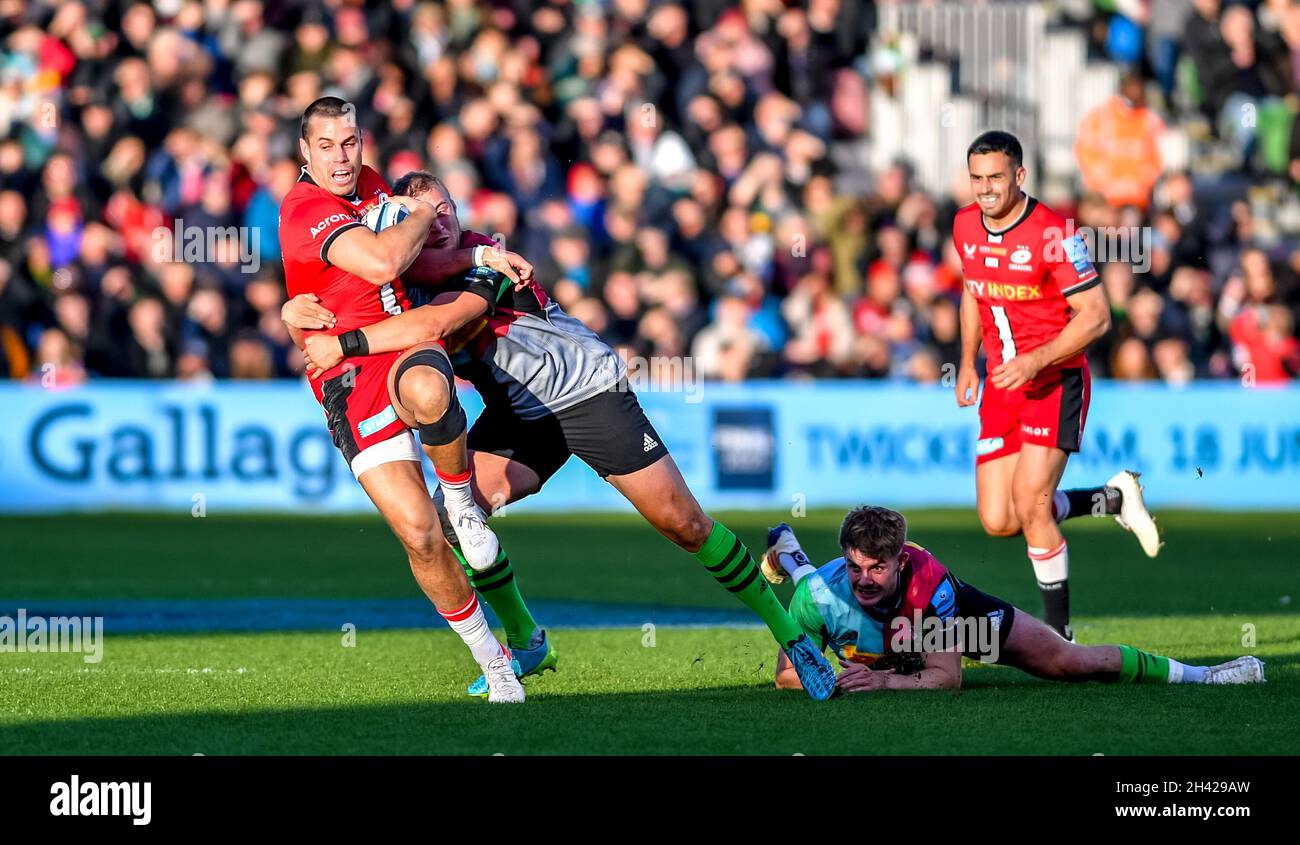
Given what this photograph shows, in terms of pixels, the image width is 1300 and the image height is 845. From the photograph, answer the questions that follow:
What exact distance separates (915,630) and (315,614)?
4.94m

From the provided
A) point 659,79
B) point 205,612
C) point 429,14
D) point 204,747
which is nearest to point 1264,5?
point 659,79

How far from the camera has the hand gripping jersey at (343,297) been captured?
813cm

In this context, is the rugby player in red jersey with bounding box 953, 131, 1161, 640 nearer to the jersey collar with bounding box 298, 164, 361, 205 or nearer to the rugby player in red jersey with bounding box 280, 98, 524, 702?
the rugby player in red jersey with bounding box 280, 98, 524, 702

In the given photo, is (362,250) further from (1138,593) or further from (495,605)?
(1138,593)

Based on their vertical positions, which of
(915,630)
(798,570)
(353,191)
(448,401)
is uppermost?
(353,191)

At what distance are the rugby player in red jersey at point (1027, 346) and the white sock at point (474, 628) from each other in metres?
3.08

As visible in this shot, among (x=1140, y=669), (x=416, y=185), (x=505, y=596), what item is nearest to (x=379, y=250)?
(x=416, y=185)

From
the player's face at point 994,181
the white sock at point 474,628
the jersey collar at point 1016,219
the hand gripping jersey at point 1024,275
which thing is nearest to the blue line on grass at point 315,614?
the hand gripping jersey at point 1024,275

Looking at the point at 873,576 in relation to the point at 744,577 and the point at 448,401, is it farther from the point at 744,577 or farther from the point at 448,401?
the point at 448,401

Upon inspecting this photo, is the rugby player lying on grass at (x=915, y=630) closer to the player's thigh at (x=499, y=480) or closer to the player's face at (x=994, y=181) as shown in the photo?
the player's thigh at (x=499, y=480)

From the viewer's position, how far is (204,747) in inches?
275

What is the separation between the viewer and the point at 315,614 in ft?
39.6

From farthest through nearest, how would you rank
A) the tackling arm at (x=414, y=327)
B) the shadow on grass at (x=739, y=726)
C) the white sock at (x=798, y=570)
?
the white sock at (x=798, y=570)
the tackling arm at (x=414, y=327)
the shadow on grass at (x=739, y=726)
